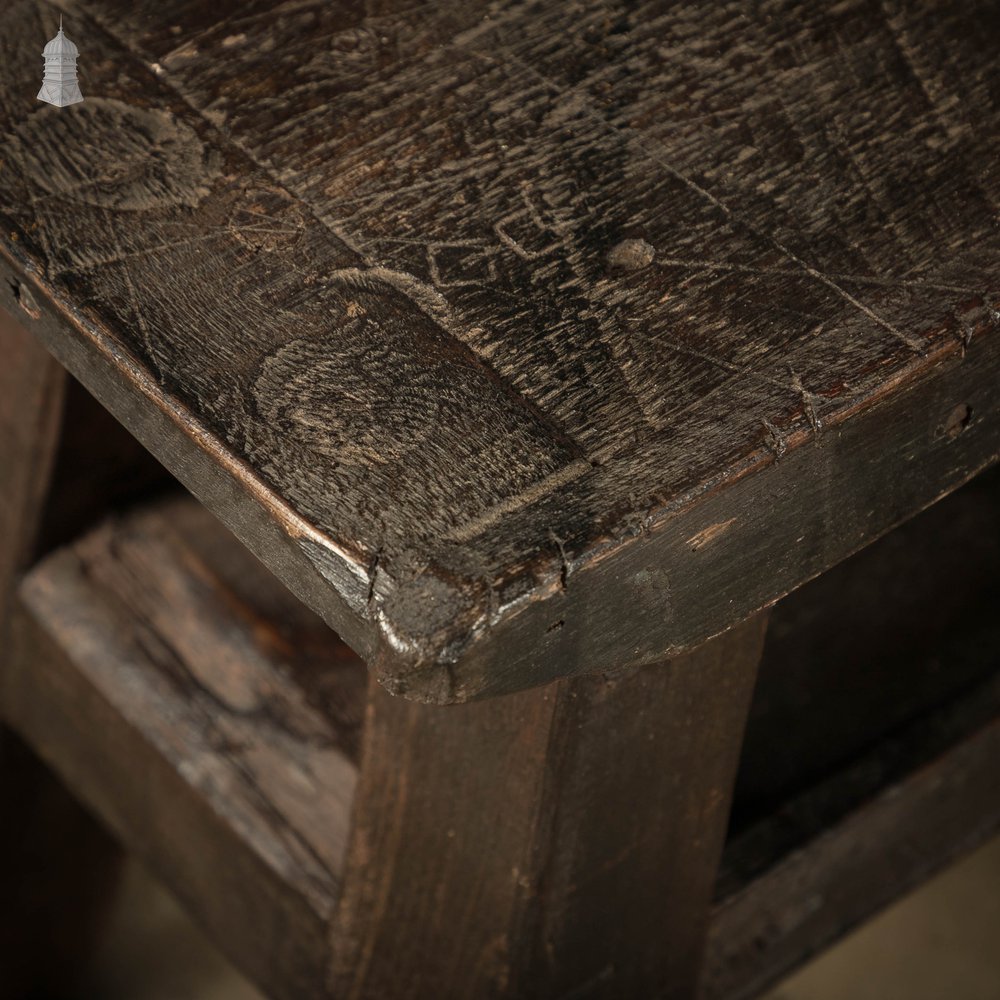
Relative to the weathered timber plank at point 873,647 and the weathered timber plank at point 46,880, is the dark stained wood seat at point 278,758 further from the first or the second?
the weathered timber plank at point 46,880

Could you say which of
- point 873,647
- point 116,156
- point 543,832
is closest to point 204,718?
point 543,832

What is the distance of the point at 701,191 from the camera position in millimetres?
954

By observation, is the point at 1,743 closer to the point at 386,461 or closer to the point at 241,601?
the point at 241,601

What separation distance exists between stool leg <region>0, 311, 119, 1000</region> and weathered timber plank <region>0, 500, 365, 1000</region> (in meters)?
0.06

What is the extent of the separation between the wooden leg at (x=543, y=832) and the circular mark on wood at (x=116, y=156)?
1.10 ft

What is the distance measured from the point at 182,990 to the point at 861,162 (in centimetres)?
133

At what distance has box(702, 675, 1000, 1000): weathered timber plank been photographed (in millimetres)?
1312

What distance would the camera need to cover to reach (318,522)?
77 cm

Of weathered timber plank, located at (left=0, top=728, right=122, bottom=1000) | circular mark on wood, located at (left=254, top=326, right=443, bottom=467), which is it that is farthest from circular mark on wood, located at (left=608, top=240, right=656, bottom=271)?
weathered timber plank, located at (left=0, top=728, right=122, bottom=1000)

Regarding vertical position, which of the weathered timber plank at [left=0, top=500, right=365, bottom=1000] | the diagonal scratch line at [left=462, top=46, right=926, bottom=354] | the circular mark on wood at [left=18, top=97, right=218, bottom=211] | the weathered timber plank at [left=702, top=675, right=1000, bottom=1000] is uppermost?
the circular mark on wood at [left=18, top=97, right=218, bottom=211]

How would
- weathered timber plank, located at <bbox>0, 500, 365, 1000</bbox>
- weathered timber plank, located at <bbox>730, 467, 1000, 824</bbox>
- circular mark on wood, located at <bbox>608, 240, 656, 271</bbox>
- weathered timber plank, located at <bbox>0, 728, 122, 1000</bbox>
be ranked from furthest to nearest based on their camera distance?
weathered timber plank, located at <bbox>0, 728, 122, 1000</bbox> → weathered timber plank, located at <bbox>730, 467, 1000, 824</bbox> → weathered timber plank, located at <bbox>0, 500, 365, 1000</bbox> → circular mark on wood, located at <bbox>608, 240, 656, 271</bbox>

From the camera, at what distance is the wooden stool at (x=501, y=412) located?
81cm

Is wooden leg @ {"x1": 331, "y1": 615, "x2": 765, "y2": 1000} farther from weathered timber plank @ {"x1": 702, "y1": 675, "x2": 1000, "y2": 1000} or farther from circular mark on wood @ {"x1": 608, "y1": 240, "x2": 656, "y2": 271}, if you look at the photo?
circular mark on wood @ {"x1": 608, "y1": 240, "x2": 656, "y2": 271}

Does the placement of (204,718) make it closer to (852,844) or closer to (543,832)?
(543,832)
